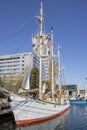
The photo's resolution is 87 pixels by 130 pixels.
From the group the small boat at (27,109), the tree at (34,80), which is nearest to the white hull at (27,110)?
the small boat at (27,109)

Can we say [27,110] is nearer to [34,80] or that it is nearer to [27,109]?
[27,109]

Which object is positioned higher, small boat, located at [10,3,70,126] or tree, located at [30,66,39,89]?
tree, located at [30,66,39,89]

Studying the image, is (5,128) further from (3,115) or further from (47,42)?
(47,42)

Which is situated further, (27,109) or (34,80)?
(34,80)

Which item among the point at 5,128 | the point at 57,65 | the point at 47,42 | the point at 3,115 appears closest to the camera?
the point at 5,128

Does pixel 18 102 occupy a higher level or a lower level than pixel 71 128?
higher

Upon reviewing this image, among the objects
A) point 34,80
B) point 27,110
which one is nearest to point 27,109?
point 27,110

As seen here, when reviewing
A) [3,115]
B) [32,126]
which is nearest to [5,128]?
[32,126]

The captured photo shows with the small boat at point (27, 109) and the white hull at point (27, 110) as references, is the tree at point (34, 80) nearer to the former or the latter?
the small boat at point (27, 109)

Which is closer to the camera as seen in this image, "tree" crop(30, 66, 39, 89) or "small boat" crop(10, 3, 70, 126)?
"small boat" crop(10, 3, 70, 126)

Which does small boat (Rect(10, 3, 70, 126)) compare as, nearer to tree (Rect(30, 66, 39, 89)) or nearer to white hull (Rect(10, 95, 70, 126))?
white hull (Rect(10, 95, 70, 126))

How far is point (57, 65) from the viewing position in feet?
270

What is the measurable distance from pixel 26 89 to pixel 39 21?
13.3 meters

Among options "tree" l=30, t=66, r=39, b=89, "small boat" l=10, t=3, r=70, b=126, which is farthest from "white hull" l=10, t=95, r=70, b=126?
"tree" l=30, t=66, r=39, b=89
